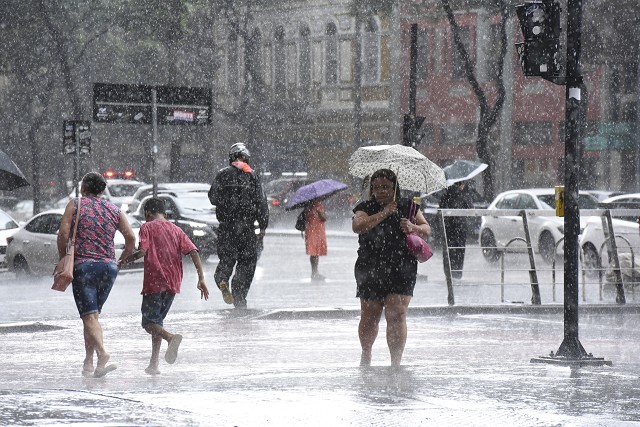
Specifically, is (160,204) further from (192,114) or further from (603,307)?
(192,114)

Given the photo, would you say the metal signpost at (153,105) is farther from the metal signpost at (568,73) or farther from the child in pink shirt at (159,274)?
the metal signpost at (568,73)

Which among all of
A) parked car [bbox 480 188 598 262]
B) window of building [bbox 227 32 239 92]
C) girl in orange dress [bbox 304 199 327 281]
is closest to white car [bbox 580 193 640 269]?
parked car [bbox 480 188 598 262]

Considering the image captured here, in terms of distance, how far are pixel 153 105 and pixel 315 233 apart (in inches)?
133

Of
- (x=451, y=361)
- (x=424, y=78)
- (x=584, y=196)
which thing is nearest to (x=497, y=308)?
(x=451, y=361)

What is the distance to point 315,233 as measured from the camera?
24594mm

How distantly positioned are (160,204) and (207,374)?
1547 mm

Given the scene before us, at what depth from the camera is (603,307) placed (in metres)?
18.6

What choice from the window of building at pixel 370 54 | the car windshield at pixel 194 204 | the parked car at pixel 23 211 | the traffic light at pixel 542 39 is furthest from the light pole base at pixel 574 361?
the window of building at pixel 370 54

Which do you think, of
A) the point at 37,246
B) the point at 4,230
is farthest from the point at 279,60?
the point at 37,246

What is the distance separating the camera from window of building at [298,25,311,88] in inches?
2511

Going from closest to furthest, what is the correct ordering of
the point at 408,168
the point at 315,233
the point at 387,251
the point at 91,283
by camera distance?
1. the point at 387,251
2. the point at 91,283
3. the point at 408,168
4. the point at 315,233

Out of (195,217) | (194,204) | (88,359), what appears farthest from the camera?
(194,204)

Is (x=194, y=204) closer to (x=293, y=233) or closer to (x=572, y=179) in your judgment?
(x=293, y=233)

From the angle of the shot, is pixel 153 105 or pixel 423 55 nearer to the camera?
pixel 153 105
